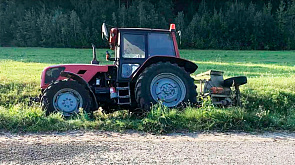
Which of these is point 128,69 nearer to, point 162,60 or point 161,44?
point 162,60

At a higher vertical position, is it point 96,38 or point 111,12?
point 111,12

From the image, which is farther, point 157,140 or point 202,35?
point 202,35

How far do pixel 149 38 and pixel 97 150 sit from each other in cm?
323

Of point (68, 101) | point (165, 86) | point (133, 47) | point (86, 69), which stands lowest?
point (68, 101)

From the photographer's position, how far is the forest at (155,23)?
47500 mm

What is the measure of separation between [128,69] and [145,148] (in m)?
2.68

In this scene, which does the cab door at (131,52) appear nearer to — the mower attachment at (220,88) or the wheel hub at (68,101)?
the wheel hub at (68,101)

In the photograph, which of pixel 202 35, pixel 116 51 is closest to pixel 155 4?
pixel 202 35

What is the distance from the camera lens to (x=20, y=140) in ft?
16.6

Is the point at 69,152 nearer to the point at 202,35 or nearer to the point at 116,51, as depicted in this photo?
the point at 116,51

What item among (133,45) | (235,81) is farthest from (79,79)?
(235,81)

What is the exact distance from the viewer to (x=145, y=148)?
4.64 meters

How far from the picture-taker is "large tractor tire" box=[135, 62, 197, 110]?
21.5 feet

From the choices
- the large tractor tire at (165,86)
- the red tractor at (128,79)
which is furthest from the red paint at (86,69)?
the large tractor tire at (165,86)
